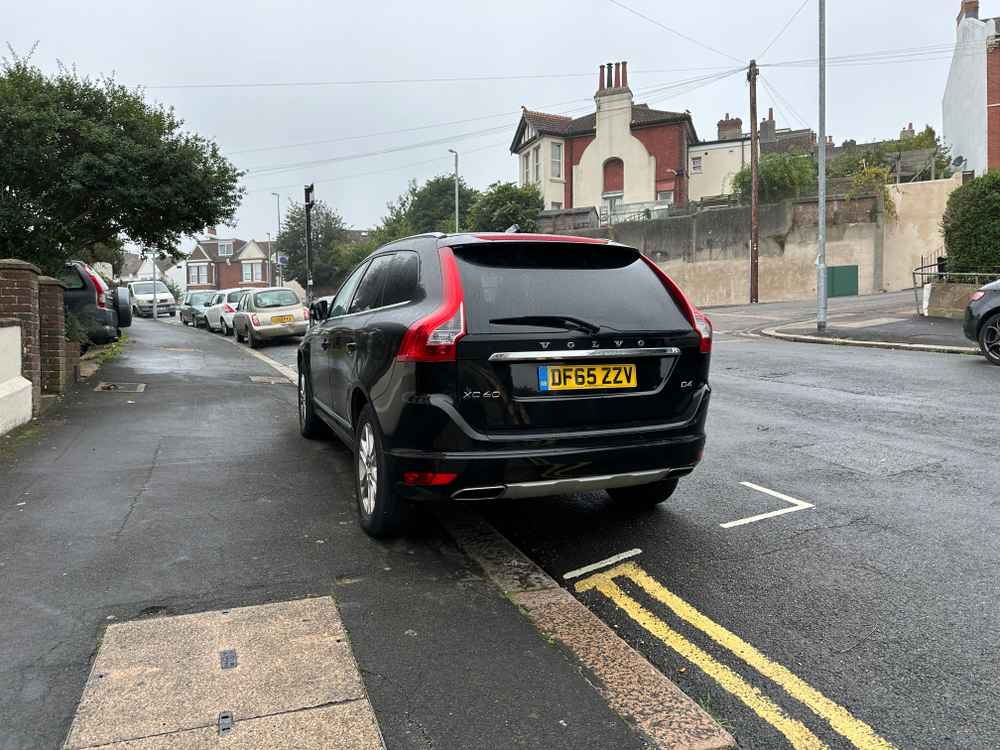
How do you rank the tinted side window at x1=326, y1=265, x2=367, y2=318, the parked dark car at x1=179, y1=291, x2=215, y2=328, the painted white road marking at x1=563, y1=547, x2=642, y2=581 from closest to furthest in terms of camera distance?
the painted white road marking at x1=563, y1=547, x2=642, y2=581 < the tinted side window at x1=326, y1=265, x2=367, y2=318 < the parked dark car at x1=179, y1=291, x2=215, y2=328

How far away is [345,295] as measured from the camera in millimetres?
6367

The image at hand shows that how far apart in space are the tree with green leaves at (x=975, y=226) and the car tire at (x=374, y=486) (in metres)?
18.2

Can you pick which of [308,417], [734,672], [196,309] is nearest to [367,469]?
[734,672]

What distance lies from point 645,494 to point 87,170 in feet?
42.1

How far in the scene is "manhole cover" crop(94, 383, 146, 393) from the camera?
10938 mm

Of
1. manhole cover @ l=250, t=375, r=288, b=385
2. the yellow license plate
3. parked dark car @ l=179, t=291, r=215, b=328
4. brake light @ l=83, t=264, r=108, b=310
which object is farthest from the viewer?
parked dark car @ l=179, t=291, r=215, b=328

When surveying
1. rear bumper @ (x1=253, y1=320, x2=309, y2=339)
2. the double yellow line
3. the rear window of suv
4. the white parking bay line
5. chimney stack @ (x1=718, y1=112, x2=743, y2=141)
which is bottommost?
the double yellow line

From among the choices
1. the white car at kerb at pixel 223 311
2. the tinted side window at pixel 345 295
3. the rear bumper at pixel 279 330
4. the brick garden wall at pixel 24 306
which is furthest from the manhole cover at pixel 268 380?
the white car at kerb at pixel 223 311

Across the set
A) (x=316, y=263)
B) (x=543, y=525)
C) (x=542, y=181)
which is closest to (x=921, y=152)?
(x=542, y=181)

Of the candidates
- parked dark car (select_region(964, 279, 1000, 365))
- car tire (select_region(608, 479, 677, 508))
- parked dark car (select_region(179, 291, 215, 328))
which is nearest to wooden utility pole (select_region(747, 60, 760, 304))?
parked dark car (select_region(964, 279, 1000, 365))

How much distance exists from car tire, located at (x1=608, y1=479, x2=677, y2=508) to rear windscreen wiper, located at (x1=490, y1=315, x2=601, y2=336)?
1.35 m

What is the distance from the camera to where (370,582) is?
403 centimetres

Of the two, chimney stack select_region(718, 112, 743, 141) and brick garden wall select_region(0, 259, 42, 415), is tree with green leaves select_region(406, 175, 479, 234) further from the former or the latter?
brick garden wall select_region(0, 259, 42, 415)

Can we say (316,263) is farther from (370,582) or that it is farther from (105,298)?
(370,582)
